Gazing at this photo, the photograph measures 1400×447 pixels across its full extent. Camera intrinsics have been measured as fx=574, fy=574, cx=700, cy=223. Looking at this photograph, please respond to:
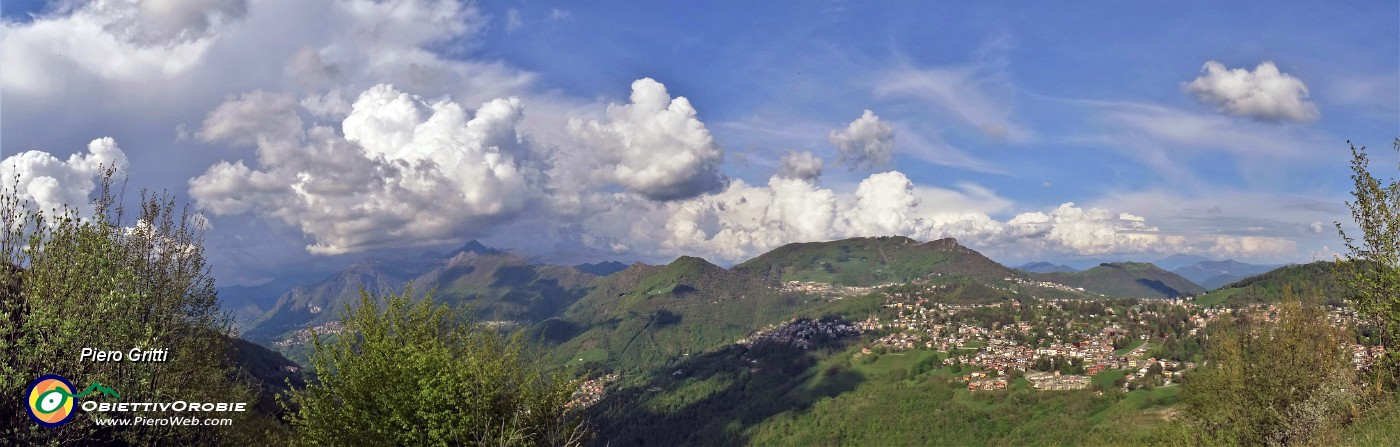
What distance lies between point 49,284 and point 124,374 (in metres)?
3.82

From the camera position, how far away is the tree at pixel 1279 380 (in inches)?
1237

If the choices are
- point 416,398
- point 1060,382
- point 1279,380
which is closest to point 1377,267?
point 1279,380

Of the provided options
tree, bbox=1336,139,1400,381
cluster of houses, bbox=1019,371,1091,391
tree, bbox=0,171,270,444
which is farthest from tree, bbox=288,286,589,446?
cluster of houses, bbox=1019,371,1091,391

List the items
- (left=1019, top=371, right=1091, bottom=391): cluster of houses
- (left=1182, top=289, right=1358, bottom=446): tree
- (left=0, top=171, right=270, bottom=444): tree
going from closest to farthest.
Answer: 1. (left=0, top=171, right=270, bottom=444): tree
2. (left=1182, top=289, right=1358, bottom=446): tree
3. (left=1019, top=371, right=1091, bottom=391): cluster of houses

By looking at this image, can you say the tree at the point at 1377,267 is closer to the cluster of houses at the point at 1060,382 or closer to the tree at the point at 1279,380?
the tree at the point at 1279,380

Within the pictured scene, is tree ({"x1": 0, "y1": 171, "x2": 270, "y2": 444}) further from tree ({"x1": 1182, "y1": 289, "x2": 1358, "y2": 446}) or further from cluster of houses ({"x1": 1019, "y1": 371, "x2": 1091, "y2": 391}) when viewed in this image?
cluster of houses ({"x1": 1019, "y1": 371, "x2": 1091, "y2": 391})

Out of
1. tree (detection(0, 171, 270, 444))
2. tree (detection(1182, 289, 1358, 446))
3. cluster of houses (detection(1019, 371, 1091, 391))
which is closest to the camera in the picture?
tree (detection(0, 171, 270, 444))

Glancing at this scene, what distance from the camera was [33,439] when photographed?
16734mm

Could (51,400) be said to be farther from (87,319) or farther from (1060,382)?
(1060,382)

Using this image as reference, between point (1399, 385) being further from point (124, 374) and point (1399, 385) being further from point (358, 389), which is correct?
point (124, 374)

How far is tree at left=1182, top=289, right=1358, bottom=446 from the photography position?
31.4 meters

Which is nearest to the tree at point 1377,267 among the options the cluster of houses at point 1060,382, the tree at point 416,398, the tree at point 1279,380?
the tree at point 1279,380

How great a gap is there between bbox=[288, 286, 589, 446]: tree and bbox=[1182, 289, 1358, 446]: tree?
36.8 metres

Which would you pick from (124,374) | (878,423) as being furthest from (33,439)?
(878,423)
